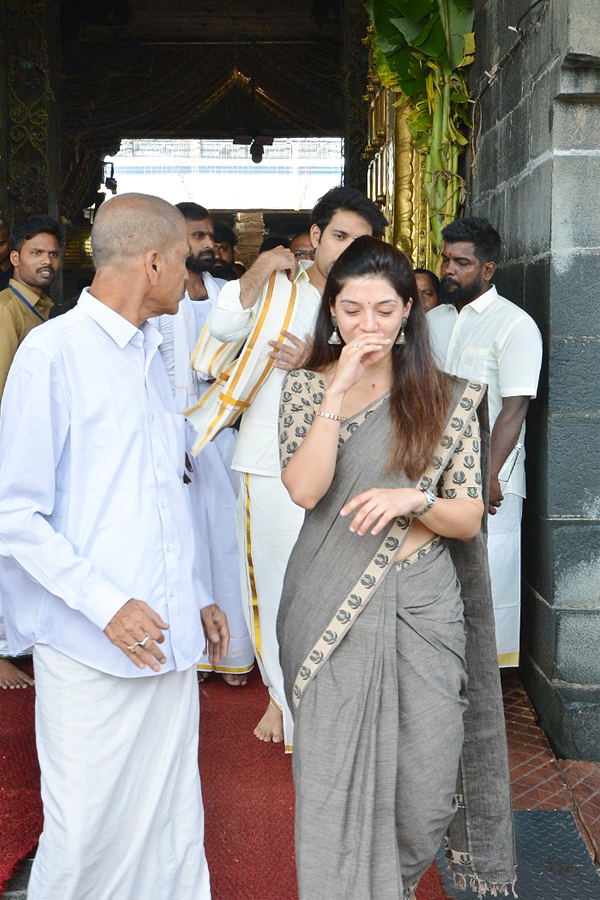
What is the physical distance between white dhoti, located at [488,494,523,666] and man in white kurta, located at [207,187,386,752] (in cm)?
98

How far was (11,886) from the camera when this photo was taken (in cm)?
306

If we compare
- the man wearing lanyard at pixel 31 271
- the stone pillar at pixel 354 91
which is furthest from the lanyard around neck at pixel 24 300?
the stone pillar at pixel 354 91

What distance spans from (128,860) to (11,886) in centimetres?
68

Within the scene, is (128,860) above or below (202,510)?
below

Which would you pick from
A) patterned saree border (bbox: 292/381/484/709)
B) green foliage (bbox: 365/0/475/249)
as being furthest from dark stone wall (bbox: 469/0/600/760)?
patterned saree border (bbox: 292/381/484/709)

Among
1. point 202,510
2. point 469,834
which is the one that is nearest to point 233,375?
point 202,510

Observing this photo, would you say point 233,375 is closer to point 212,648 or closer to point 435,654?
point 212,648

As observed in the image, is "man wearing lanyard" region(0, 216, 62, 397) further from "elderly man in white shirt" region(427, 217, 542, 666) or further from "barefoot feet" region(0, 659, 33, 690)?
"elderly man in white shirt" region(427, 217, 542, 666)

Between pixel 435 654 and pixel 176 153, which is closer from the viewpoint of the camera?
pixel 435 654

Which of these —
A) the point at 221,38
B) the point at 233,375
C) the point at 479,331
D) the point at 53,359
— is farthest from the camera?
the point at 221,38

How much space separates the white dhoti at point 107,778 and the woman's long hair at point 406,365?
2.60 ft

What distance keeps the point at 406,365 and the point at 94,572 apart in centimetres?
86

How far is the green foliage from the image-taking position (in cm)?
527

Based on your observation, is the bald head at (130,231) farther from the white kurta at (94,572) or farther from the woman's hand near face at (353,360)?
the woman's hand near face at (353,360)
